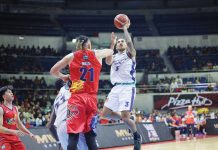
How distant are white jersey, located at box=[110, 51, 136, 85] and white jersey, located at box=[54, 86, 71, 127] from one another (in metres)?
2.20

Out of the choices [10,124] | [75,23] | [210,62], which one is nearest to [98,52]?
[10,124]

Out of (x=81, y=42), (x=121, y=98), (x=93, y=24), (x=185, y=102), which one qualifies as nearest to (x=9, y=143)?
(x=81, y=42)

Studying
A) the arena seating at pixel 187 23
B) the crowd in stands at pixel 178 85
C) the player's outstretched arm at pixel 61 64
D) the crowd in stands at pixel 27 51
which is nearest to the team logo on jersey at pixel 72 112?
the player's outstretched arm at pixel 61 64

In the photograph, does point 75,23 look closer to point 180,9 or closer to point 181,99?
point 180,9

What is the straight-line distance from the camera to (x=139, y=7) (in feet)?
121

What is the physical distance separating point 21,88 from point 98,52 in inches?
874

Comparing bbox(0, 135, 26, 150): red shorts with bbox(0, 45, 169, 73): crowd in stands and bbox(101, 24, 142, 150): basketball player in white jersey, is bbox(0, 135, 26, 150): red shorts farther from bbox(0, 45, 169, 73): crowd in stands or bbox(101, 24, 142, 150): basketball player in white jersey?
bbox(0, 45, 169, 73): crowd in stands

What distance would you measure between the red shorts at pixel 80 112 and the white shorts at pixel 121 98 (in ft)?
7.92

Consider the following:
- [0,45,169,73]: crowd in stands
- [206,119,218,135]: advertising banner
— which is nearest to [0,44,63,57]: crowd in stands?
[0,45,169,73]: crowd in stands

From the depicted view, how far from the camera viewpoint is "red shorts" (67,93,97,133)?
5.00 m

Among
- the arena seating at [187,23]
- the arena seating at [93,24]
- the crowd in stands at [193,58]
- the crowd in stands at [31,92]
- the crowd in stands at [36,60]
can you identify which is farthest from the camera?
the arena seating at [187,23]

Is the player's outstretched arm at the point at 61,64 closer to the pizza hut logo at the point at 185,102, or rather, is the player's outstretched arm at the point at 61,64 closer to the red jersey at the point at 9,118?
the red jersey at the point at 9,118

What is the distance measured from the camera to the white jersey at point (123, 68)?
762 centimetres

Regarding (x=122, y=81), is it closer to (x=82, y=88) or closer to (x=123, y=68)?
(x=123, y=68)
